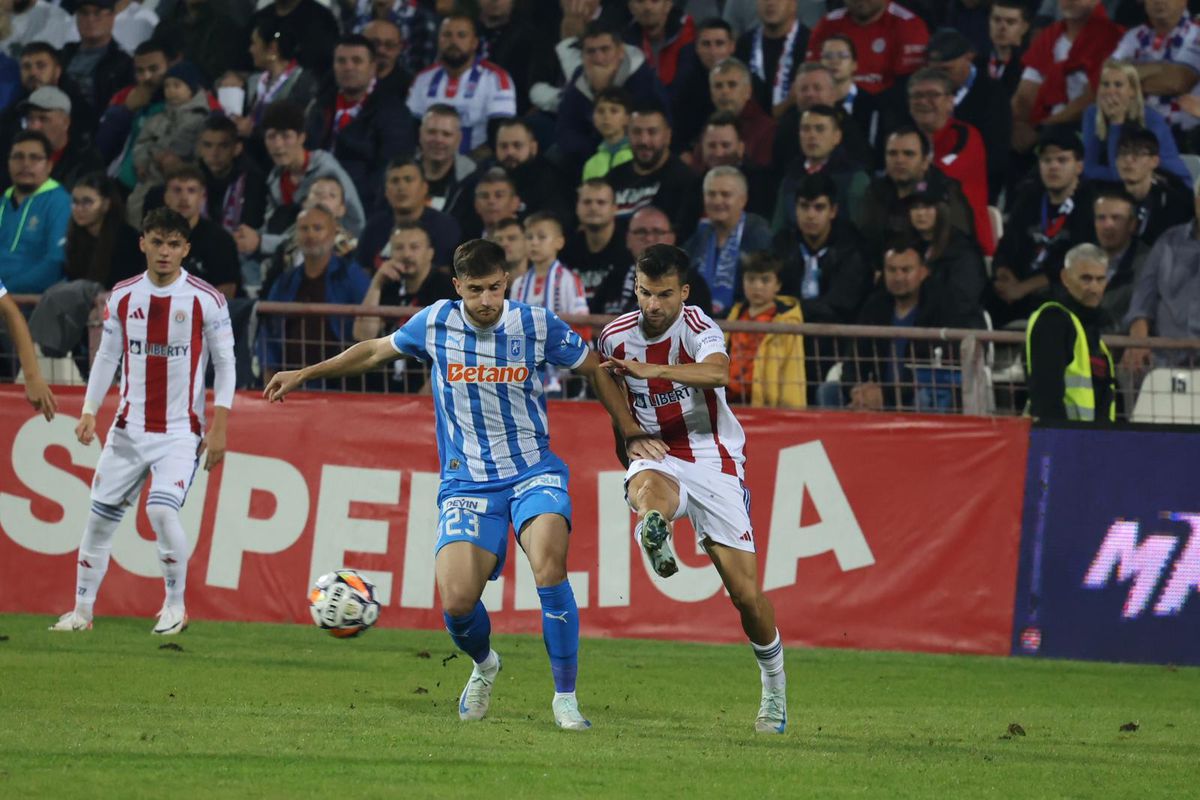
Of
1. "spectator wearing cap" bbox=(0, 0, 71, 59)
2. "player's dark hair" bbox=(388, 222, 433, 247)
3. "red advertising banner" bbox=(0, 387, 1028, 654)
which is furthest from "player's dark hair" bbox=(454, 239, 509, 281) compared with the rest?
"spectator wearing cap" bbox=(0, 0, 71, 59)

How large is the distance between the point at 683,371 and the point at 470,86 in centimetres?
918

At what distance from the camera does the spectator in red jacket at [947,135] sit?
14773 millimetres

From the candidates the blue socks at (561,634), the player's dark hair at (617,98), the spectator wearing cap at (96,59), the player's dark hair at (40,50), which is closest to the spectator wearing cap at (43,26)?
the spectator wearing cap at (96,59)

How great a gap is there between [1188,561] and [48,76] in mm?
12119

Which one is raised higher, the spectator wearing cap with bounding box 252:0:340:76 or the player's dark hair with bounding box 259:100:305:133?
the spectator wearing cap with bounding box 252:0:340:76

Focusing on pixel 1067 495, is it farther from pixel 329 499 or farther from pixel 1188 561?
pixel 329 499

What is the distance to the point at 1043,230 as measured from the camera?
14156mm

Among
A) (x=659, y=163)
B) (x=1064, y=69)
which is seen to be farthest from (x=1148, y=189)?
(x=659, y=163)

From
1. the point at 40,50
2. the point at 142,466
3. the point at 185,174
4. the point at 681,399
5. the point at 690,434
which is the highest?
the point at 40,50

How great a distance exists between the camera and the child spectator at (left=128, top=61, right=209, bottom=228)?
16.6 metres

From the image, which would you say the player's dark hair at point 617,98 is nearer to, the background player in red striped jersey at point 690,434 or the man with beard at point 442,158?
the man with beard at point 442,158

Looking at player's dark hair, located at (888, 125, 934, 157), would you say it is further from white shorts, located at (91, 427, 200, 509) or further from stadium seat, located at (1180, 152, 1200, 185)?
white shorts, located at (91, 427, 200, 509)

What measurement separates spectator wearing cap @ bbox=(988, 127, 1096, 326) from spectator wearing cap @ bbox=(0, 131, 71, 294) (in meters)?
7.60

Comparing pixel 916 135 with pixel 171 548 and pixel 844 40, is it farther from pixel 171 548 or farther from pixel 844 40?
pixel 171 548
